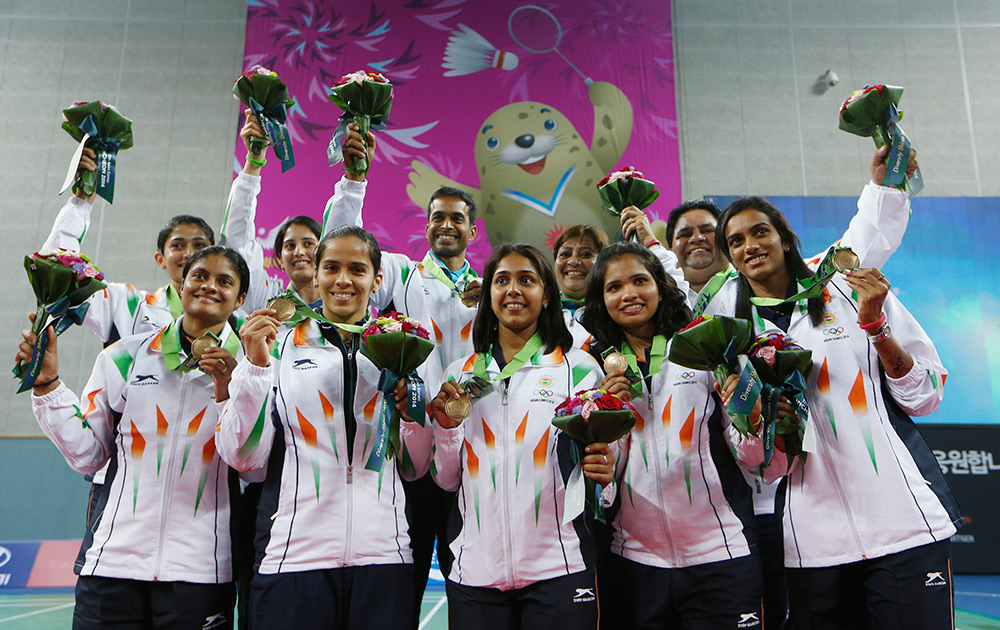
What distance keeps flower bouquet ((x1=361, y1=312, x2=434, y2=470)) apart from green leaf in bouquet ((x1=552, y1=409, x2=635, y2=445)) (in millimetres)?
495

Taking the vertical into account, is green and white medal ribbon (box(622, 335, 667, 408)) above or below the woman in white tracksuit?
above

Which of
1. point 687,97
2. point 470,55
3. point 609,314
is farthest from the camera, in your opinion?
point 687,97

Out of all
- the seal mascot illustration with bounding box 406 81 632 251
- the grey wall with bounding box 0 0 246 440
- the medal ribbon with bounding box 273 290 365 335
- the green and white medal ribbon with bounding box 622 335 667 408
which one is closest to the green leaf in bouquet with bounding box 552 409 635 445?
the green and white medal ribbon with bounding box 622 335 667 408

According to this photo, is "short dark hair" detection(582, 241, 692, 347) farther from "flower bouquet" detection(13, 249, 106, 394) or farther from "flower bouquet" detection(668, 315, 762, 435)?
"flower bouquet" detection(13, 249, 106, 394)

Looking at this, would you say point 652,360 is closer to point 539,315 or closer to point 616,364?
point 616,364

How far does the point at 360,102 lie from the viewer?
3.33 meters

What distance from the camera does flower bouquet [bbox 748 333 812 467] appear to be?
218 centimetres

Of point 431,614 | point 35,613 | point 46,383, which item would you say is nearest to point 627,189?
point 46,383

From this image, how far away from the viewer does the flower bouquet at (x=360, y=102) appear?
3.29m

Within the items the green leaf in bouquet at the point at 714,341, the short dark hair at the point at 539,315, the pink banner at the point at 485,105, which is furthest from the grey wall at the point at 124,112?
the green leaf in bouquet at the point at 714,341

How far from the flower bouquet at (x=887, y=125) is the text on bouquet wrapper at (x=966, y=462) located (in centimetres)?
504

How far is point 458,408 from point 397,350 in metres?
0.29

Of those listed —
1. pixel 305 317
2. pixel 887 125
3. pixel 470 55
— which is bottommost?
pixel 305 317

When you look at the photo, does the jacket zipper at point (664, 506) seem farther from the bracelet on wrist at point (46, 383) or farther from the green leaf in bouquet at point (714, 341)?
the bracelet on wrist at point (46, 383)
